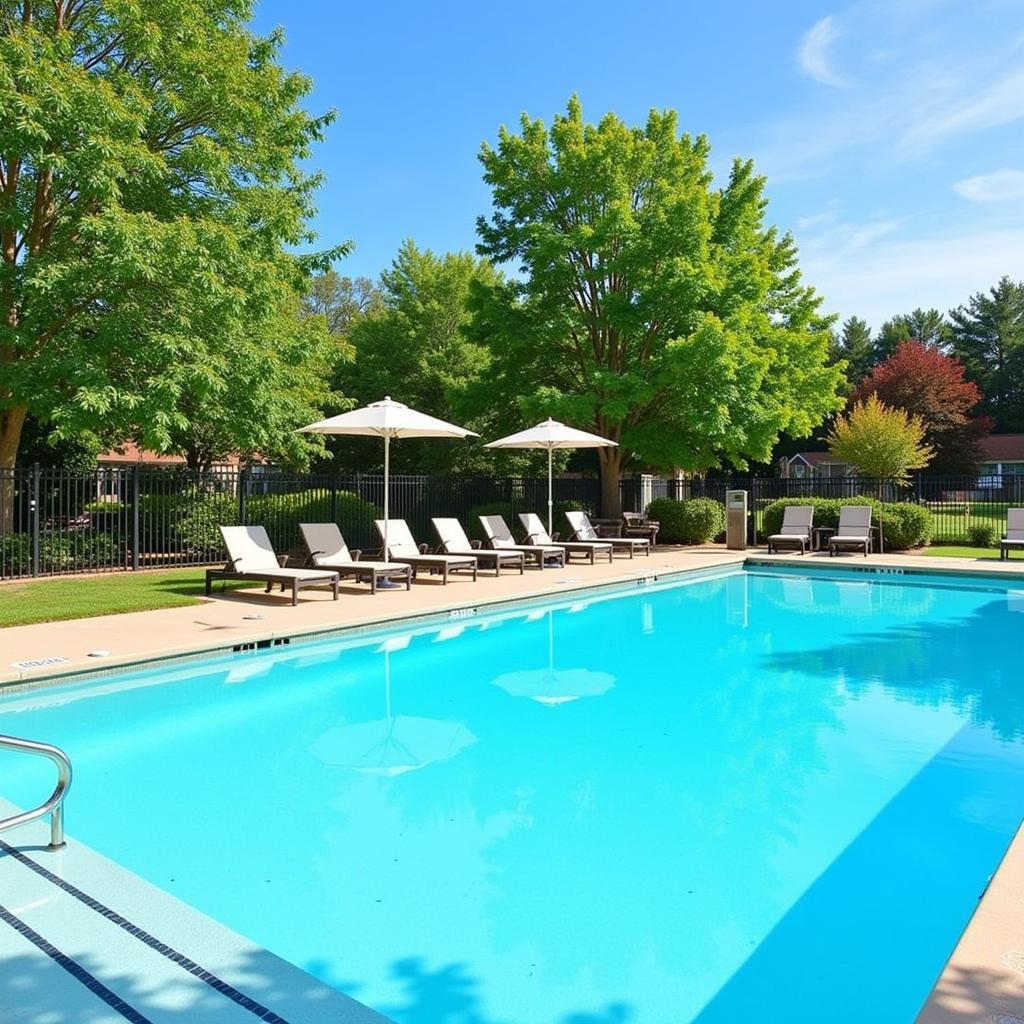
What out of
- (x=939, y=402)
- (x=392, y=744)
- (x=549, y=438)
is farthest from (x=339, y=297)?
(x=392, y=744)

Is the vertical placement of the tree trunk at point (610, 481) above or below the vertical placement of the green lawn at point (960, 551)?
above

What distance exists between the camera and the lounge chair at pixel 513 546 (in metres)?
17.7

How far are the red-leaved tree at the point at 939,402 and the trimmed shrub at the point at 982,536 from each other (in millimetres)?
22428

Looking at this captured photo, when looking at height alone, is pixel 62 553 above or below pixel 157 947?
above

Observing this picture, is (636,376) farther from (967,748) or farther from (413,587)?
(967,748)

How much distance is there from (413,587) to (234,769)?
8.81 m

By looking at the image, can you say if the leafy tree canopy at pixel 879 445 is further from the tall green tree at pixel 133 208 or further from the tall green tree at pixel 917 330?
the tall green tree at pixel 917 330

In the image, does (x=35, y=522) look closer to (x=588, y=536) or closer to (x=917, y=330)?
(x=588, y=536)

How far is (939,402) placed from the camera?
1716 inches

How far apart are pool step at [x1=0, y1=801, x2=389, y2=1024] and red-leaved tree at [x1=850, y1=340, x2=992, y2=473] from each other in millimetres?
44831

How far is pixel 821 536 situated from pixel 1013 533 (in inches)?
175

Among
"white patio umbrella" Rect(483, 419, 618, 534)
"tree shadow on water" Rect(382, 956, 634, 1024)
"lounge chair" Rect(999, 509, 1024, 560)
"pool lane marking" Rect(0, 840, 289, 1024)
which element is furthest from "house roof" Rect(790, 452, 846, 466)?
"pool lane marking" Rect(0, 840, 289, 1024)

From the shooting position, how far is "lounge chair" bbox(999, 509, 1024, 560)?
18625 millimetres

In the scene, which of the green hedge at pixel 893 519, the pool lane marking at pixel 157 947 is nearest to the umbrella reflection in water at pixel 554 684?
the pool lane marking at pixel 157 947
